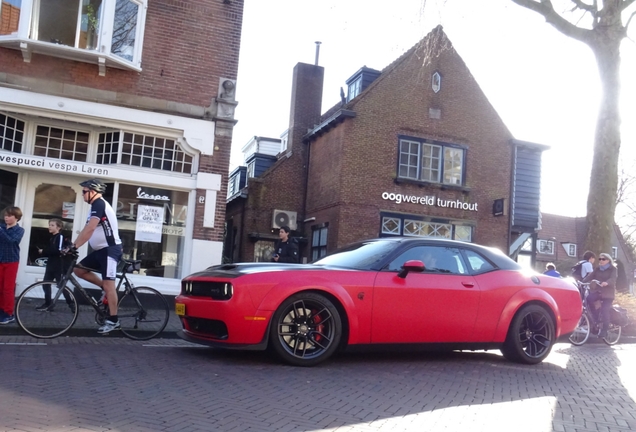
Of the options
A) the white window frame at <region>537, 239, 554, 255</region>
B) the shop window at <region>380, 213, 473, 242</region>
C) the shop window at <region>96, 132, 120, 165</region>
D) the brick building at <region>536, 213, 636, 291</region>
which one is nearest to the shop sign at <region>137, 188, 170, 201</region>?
the shop window at <region>96, 132, 120, 165</region>

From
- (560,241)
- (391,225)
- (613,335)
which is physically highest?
(560,241)

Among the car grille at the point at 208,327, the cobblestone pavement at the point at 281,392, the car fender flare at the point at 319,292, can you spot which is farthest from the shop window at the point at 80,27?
the car fender flare at the point at 319,292

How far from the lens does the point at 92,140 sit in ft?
42.1

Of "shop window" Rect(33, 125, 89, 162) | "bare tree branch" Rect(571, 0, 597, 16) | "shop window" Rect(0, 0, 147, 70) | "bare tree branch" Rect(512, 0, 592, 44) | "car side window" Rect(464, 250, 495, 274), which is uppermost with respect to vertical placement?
"bare tree branch" Rect(571, 0, 597, 16)

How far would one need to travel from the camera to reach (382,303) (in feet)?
22.4

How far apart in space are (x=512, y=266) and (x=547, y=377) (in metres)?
1.52

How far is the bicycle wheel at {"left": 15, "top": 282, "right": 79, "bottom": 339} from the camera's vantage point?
24.5ft

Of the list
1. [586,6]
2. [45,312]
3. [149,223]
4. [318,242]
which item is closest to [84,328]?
[45,312]

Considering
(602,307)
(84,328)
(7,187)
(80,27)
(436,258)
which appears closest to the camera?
(436,258)

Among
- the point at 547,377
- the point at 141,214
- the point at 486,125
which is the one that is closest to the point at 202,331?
the point at 547,377

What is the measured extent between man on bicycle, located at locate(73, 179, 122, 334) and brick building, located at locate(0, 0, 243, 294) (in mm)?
4718

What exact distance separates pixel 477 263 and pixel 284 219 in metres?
16.8

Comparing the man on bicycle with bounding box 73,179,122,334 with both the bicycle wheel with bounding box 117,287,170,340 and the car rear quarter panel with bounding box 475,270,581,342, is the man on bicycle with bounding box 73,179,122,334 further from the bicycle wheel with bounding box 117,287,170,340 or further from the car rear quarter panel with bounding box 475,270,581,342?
the car rear quarter panel with bounding box 475,270,581,342

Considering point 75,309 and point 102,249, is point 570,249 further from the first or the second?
point 75,309
